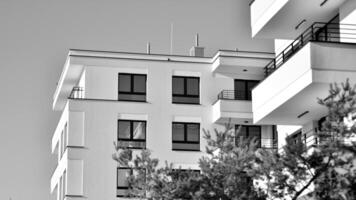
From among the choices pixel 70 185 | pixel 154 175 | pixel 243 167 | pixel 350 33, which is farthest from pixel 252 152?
pixel 70 185

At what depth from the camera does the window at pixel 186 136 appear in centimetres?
5403

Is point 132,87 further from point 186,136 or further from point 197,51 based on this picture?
point 197,51

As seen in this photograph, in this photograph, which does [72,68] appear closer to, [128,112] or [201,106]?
[128,112]

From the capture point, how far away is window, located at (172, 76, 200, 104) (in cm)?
5494

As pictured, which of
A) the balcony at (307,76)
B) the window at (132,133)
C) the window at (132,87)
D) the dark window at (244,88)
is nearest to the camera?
the balcony at (307,76)

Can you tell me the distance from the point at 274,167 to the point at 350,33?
7.46 m

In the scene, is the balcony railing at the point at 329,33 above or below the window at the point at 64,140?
above

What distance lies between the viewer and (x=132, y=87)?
179 ft

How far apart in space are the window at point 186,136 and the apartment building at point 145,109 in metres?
0.05

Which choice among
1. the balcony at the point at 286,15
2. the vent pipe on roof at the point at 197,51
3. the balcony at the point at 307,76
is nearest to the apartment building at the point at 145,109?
the vent pipe on roof at the point at 197,51

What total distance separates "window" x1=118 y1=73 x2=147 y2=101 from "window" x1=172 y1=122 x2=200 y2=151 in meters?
A: 2.48

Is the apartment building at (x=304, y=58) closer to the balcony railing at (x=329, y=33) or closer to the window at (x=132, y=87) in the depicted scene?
the balcony railing at (x=329, y=33)

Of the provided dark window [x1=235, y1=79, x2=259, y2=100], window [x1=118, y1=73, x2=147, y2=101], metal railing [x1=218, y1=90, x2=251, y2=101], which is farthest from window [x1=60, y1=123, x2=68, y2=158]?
dark window [x1=235, y1=79, x2=259, y2=100]

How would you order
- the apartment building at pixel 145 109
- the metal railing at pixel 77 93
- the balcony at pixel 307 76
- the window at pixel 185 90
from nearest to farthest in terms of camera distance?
the balcony at pixel 307 76 < the apartment building at pixel 145 109 < the metal railing at pixel 77 93 < the window at pixel 185 90
